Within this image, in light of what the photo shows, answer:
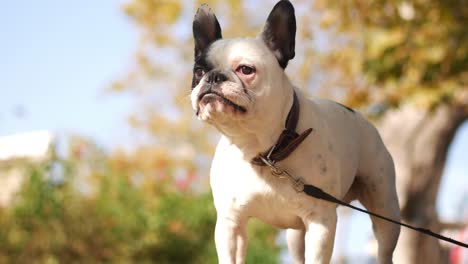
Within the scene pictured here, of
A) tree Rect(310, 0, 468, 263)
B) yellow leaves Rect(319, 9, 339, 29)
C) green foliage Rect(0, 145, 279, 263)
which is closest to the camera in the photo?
tree Rect(310, 0, 468, 263)

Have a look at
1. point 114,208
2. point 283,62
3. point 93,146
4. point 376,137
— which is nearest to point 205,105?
point 283,62

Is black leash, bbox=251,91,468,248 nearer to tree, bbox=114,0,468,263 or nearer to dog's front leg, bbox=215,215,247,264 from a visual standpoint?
dog's front leg, bbox=215,215,247,264

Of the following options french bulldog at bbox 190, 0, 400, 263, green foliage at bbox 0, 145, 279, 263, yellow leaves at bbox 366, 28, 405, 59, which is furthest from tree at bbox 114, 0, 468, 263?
french bulldog at bbox 190, 0, 400, 263

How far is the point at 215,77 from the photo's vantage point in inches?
108

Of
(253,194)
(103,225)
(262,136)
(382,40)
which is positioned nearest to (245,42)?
(262,136)

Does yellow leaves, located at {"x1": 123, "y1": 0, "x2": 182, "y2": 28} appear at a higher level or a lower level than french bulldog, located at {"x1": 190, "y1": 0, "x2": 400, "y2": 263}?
higher

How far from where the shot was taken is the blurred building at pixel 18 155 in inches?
368

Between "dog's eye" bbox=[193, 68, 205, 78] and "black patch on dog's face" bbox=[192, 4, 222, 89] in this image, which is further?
"black patch on dog's face" bbox=[192, 4, 222, 89]

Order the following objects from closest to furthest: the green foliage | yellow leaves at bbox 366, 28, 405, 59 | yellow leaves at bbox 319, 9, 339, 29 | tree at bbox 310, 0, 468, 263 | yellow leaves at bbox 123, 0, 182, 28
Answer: yellow leaves at bbox 366, 28, 405, 59, tree at bbox 310, 0, 468, 263, yellow leaves at bbox 319, 9, 339, 29, the green foliage, yellow leaves at bbox 123, 0, 182, 28

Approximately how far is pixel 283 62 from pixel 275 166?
42 centimetres

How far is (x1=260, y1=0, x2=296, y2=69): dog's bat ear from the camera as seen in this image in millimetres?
2888

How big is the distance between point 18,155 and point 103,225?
1.43 metres

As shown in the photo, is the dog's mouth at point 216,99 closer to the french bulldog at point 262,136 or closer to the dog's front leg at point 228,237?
the french bulldog at point 262,136

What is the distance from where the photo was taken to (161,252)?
9.50 m
